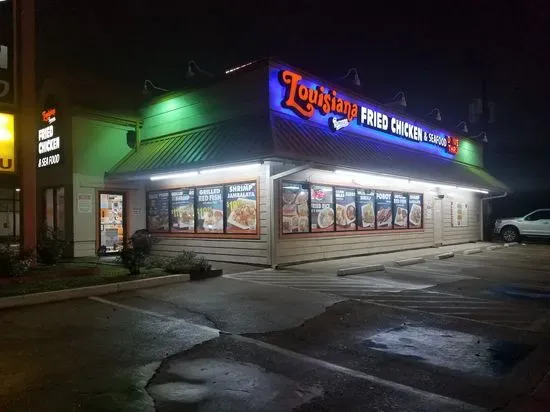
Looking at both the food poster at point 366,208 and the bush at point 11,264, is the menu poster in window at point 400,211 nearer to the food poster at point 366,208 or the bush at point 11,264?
the food poster at point 366,208

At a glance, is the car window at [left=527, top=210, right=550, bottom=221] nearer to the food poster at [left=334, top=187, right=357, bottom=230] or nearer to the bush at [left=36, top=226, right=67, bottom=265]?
the food poster at [left=334, top=187, right=357, bottom=230]

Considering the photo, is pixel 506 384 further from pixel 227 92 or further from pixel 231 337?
pixel 227 92

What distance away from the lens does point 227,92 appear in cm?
1499

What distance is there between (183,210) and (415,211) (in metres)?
10.2

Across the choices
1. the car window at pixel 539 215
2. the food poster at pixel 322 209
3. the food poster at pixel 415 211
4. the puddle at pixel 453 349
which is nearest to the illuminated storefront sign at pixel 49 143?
the food poster at pixel 322 209

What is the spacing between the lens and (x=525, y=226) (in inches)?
991

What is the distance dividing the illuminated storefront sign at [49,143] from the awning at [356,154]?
343 inches

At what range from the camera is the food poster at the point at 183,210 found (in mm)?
16016

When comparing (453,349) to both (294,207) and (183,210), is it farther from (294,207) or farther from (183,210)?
(183,210)

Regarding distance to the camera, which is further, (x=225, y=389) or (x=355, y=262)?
(x=355, y=262)

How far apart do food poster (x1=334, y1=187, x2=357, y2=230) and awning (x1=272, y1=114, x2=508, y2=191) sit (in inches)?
54.1

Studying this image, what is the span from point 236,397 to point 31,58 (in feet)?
39.4

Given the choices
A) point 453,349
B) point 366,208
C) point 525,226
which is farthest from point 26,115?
point 525,226

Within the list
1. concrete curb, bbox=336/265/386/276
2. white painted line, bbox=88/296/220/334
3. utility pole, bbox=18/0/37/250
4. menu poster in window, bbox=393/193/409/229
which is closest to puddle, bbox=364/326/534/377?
white painted line, bbox=88/296/220/334
